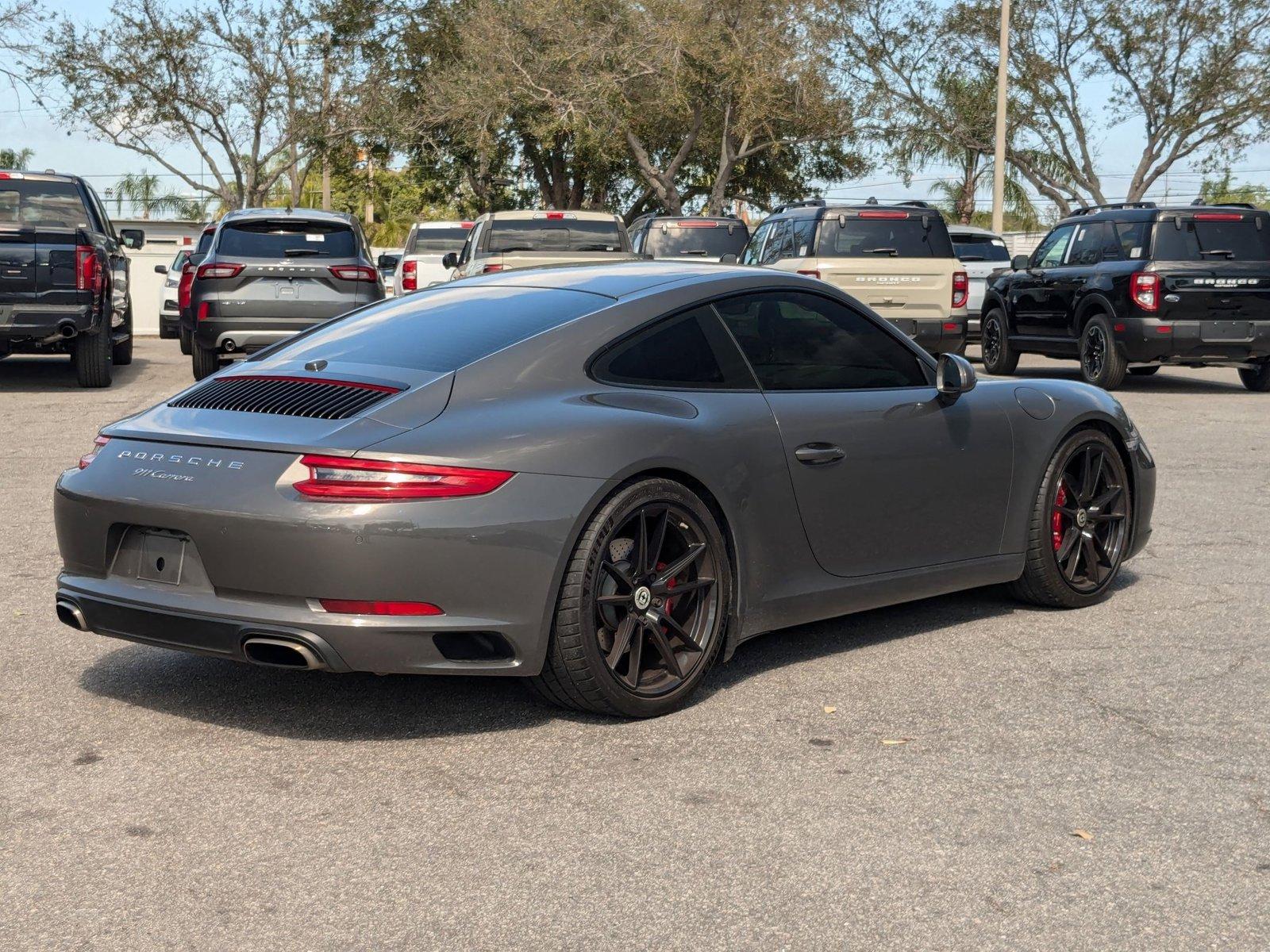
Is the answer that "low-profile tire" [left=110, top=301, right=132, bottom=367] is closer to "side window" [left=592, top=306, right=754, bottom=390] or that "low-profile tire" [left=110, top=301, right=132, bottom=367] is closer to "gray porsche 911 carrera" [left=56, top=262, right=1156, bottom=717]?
"gray porsche 911 carrera" [left=56, top=262, right=1156, bottom=717]

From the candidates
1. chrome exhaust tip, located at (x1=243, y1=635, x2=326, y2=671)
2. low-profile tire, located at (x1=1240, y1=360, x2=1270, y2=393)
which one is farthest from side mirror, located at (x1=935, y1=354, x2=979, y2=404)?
low-profile tire, located at (x1=1240, y1=360, x2=1270, y2=393)

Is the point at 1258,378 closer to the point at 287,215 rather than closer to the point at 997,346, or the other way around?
the point at 997,346

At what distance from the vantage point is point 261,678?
5598 millimetres

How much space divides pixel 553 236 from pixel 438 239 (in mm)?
8057

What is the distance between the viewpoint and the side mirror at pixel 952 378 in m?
6.13

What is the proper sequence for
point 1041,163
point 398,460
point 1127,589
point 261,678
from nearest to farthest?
point 398,460 < point 261,678 < point 1127,589 < point 1041,163

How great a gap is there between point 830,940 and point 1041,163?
43.2 metres

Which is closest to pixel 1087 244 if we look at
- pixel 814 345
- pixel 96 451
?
pixel 814 345

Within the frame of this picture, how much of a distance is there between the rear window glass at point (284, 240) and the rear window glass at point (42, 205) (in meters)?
1.93

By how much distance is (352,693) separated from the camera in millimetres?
5402

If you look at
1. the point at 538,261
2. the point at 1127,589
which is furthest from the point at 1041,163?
the point at 1127,589

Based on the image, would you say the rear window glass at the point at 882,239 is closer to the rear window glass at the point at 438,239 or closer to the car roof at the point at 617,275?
the rear window glass at the point at 438,239

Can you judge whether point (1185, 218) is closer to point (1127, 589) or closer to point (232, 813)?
point (1127, 589)

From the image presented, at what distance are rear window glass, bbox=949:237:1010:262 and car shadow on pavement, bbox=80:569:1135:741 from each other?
19.3 m
